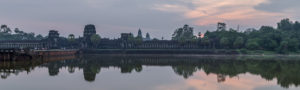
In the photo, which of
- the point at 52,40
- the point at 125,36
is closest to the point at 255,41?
the point at 125,36

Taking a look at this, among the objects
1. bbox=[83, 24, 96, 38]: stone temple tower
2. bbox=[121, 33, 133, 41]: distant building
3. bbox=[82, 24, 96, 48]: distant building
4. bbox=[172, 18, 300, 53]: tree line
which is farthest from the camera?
bbox=[83, 24, 96, 38]: stone temple tower

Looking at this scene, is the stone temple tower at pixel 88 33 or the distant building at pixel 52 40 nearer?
the stone temple tower at pixel 88 33

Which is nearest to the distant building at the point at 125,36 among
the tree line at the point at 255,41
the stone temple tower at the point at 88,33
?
the stone temple tower at the point at 88,33

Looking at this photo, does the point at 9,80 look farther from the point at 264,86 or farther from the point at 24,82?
the point at 264,86

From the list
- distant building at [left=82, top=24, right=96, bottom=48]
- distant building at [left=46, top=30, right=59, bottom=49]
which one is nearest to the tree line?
distant building at [left=82, top=24, right=96, bottom=48]

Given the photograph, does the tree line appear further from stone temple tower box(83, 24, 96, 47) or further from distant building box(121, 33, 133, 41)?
stone temple tower box(83, 24, 96, 47)

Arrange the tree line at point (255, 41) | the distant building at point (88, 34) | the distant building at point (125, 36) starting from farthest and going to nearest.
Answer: the distant building at point (88, 34) → the distant building at point (125, 36) → the tree line at point (255, 41)

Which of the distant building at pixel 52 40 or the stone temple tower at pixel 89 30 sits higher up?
the stone temple tower at pixel 89 30

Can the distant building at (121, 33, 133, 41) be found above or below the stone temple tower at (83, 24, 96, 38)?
below

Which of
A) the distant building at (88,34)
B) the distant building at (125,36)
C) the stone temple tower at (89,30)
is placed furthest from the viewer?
the stone temple tower at (89,30)

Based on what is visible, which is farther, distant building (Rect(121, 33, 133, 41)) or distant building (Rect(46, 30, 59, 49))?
distant building (Rect(46, 30, 59, 49))

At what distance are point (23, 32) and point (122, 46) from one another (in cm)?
6121

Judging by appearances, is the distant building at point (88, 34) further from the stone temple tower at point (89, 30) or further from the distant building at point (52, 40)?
the distant building at point (52, 40)

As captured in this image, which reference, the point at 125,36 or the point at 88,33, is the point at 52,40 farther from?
the point at 125,36
